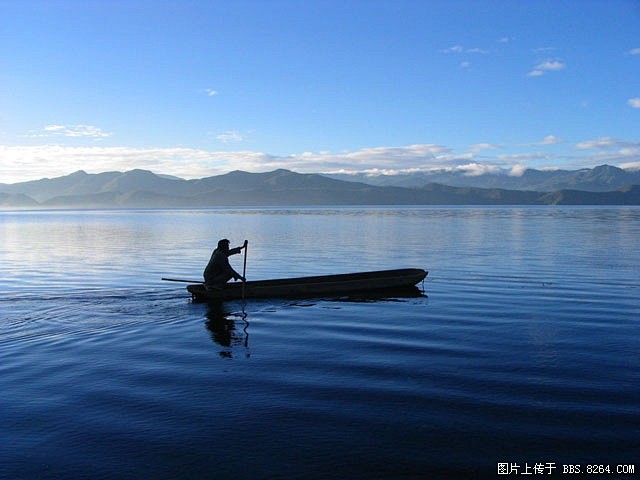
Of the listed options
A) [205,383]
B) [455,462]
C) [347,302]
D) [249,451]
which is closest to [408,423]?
[455,462]

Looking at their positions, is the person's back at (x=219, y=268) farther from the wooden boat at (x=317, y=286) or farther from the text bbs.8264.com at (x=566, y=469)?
the text bbs.8264.com at (x=566, y=469)

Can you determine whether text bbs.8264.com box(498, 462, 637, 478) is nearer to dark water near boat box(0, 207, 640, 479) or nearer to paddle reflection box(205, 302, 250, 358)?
dark water near boat box(0, 207, 640, 479)

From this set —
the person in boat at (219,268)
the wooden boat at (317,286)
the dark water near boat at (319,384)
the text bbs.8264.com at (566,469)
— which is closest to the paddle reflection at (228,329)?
the dark water near boat at (319,384)

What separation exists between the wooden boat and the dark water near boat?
805 millimetres

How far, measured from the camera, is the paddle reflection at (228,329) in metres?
15.2

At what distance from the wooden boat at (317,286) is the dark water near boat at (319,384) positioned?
0.80 metres

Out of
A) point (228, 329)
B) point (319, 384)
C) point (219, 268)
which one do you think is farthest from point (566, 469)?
point (219, 268)

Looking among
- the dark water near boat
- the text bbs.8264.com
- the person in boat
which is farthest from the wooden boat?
the text bbs.8264.com

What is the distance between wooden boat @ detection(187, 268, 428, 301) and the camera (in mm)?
22562

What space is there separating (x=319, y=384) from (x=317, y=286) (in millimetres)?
11646

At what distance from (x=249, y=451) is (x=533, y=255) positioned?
35.8 metres

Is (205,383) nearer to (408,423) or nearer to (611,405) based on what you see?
(408,423)

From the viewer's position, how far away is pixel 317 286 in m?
23.6

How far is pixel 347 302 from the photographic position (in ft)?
75.0
